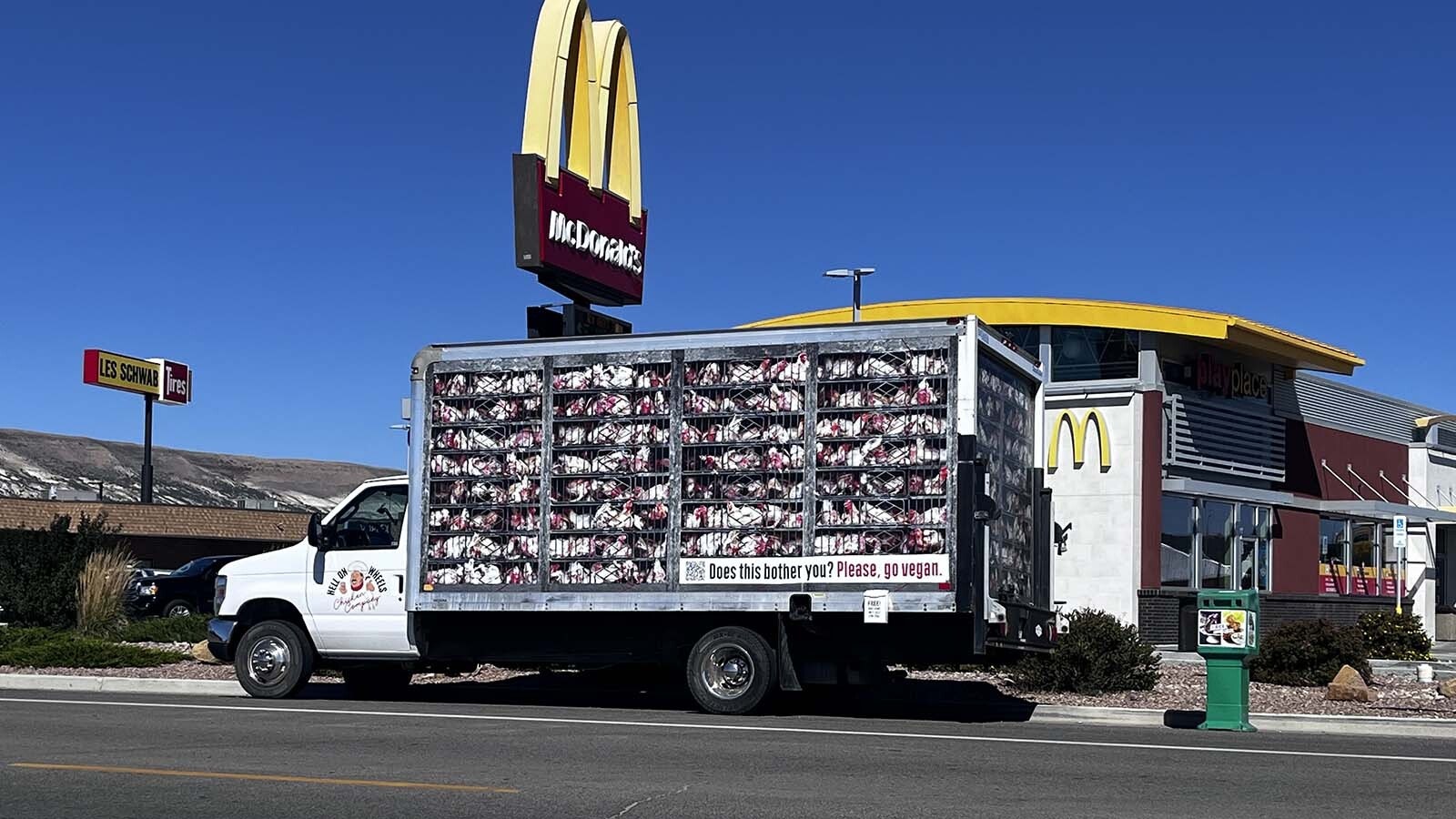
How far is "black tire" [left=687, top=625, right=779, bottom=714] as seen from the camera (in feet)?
52.2

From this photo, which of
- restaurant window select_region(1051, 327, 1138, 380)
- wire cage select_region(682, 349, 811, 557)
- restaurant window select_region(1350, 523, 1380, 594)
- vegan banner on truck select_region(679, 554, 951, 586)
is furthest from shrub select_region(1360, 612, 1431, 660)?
wire cage select_region(682, 349, 811, 557)

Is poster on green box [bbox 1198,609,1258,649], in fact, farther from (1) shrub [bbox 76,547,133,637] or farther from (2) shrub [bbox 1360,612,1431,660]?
(1) shrub [bbox 76,547,133,637]

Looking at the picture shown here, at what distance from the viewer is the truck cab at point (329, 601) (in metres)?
17.4

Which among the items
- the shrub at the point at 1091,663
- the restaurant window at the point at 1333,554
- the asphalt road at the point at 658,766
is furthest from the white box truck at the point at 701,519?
the restaurant window at the point at 1333,554

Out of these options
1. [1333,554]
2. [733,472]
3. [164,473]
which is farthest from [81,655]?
[164,473]

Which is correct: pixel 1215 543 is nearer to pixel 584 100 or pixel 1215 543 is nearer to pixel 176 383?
pixel 584 100

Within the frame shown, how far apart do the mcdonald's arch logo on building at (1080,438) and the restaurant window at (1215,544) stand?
1.57m

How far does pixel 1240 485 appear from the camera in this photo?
113 ft

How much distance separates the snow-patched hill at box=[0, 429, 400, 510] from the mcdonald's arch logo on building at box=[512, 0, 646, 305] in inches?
2894

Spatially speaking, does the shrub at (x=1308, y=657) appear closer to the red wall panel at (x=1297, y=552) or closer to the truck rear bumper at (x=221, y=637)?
the truck rear bumper at (x=221, y=637)

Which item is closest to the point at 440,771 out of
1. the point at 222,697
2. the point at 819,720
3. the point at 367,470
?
the point at 819,720

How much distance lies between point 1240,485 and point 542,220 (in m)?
16.9

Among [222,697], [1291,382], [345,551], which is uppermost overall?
[1291,382]

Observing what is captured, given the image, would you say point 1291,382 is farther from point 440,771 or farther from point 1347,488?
point 440,771
